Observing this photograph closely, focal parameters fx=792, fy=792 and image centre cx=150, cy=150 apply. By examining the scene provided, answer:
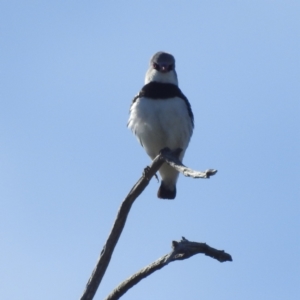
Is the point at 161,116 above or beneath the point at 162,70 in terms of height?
beneath

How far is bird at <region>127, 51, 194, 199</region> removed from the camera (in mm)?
9969

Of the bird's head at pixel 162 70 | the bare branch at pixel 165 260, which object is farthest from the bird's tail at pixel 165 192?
the bare branch at pixel 165 260

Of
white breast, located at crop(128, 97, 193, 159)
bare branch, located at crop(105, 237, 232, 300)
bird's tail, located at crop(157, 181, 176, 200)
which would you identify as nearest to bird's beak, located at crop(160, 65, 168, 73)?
white breast, located at crop(128, 97, 193, 159)

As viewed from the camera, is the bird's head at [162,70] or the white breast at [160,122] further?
the bird's head at [162,70]

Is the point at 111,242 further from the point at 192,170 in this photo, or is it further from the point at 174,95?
the point at 174,95

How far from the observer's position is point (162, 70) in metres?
10.8

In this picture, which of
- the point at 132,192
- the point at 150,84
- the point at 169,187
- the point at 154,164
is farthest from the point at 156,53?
the point at 132,192

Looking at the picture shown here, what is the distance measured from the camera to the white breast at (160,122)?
392 inches

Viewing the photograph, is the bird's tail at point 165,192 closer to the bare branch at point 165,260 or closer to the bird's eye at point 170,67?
the bird's eye at point 170,67

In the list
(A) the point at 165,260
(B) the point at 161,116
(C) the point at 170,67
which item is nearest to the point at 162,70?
(C) the point at 170,67

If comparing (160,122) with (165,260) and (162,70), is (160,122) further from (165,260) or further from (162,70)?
(165,260)

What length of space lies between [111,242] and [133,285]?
50 cm

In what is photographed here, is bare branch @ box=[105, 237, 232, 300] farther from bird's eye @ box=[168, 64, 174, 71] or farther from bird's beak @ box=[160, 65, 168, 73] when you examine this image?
bird's eye @ box=[168, 64, 174, 71]

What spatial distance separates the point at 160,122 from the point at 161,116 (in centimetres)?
8
